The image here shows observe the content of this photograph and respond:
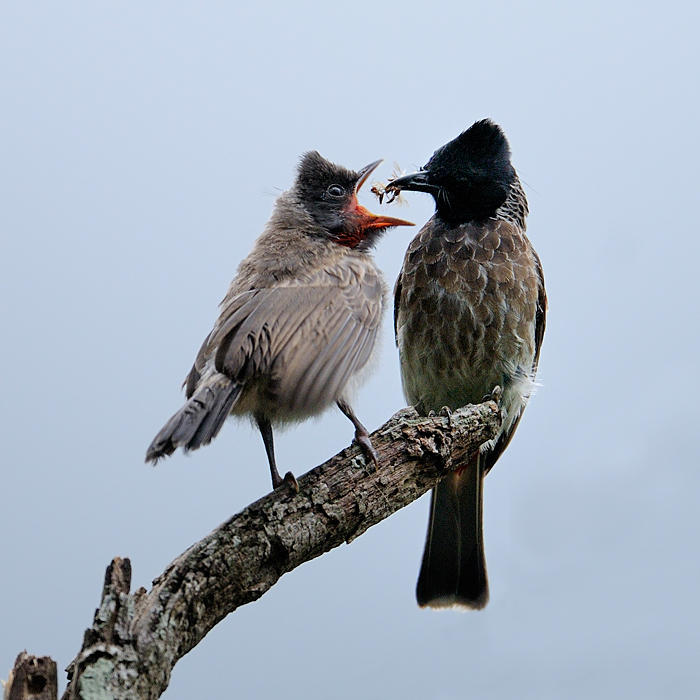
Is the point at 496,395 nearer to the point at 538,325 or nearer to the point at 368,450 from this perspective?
the point at 538,325

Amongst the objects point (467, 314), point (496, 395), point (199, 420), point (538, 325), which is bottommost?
point (199, 420)

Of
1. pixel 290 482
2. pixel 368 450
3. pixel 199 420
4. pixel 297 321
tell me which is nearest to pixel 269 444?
pixel 290 482

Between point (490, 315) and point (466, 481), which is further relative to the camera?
point (466, 481)

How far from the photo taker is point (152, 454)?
261cm

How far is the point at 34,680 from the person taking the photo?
8.44 feet

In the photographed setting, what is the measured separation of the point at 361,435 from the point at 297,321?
0.48 meters

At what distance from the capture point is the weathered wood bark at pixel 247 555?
8.71 feet

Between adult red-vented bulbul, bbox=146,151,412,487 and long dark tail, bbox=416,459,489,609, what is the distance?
66.3 inches

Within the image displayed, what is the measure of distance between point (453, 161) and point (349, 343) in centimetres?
192

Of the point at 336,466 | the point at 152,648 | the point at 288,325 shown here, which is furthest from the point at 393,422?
the point at 152,648

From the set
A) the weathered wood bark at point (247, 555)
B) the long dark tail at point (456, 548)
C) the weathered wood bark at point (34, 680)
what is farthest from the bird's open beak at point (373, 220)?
the weathered wood bark at point (34, 680)

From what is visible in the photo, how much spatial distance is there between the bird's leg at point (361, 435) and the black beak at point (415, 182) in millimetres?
1814

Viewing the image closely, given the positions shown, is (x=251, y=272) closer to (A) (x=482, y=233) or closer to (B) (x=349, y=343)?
(B) (x=349, y=343)

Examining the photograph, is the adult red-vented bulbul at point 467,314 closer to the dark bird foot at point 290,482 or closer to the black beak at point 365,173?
the black beak at point 365,173
